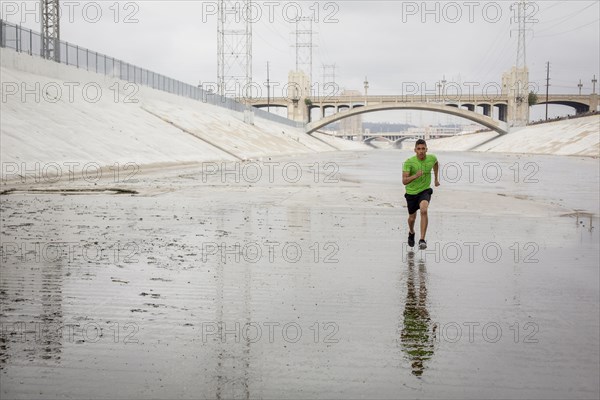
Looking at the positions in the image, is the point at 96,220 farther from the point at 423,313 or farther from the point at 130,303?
the point at 423,313

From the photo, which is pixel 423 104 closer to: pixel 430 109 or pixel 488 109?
pixel 430 109

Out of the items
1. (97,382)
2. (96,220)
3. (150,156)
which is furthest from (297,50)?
(97,382)

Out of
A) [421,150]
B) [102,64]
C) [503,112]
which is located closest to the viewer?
[421,150]

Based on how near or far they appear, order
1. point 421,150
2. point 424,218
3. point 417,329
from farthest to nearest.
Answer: point 421,150, point 424,218, point 417,329

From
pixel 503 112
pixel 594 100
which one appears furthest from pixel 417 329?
pixel 594 100

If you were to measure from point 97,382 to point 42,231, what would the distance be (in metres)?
7.14

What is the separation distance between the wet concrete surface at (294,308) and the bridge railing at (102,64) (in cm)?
2691

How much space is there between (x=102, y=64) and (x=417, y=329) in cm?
4705

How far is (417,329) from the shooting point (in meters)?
5.00

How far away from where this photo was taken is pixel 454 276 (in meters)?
7.20

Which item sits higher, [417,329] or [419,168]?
[419,168]

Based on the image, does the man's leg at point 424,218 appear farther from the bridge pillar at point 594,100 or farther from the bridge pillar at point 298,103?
the bridge pillar at point 594,100

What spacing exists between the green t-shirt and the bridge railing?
31.8 m

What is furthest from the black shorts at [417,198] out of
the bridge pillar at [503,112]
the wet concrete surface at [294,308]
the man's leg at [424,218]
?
the bridge pillar at [503,112]
